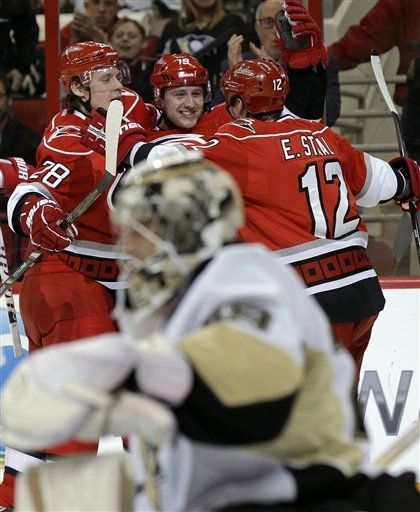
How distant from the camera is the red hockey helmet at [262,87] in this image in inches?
139


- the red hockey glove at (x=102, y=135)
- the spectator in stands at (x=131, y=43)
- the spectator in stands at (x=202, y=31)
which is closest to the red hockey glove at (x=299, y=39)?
the red hockey glove at (x=102, y=135)

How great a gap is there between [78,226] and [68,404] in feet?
6.89

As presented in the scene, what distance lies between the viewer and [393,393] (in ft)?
14.0

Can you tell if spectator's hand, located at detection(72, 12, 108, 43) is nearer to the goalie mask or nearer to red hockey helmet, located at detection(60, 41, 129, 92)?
red hockey helmet, located at detection(60, 41, 129, 92)

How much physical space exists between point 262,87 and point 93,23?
205 cm

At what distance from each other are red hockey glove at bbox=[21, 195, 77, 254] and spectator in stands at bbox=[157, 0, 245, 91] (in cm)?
159

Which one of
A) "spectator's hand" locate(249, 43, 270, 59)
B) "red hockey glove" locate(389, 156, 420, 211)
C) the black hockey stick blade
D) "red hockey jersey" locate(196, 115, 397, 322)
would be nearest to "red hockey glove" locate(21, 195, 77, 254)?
"red hockey jersey" locate(196, 115, 397, 322)

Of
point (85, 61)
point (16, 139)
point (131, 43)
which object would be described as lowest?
point (16, 139)

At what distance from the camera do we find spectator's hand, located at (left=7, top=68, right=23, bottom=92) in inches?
209

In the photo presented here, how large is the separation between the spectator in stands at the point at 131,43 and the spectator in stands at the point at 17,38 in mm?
317

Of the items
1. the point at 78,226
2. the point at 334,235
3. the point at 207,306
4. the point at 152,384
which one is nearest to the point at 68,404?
the point at 152,384

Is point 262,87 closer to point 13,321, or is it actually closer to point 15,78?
point 13,321

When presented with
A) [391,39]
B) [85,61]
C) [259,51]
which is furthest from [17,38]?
[85,61]

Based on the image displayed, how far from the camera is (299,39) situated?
3.79 m
